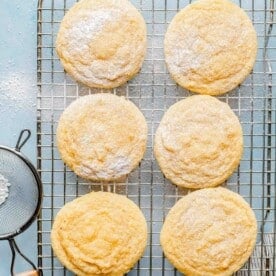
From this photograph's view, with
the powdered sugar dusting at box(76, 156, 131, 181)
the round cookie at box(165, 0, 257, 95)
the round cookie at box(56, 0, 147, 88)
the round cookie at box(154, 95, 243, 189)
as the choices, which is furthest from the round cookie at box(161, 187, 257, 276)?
the round cookie at box(56, 0, 147, 88)

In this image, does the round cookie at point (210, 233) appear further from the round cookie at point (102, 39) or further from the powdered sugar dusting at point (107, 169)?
the round cookie at point (102, 39)

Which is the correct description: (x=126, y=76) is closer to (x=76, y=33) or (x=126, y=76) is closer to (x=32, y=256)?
(x=76, y=33)

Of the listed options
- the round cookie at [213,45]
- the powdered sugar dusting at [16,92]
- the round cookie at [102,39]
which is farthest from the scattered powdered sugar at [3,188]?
the round cookie at [213,45]

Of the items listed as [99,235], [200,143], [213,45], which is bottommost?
[99,235]

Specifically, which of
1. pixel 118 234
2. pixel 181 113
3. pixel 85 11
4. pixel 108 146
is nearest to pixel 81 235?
pixel 118 234

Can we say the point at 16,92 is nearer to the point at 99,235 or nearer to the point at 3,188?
the point at 3,188

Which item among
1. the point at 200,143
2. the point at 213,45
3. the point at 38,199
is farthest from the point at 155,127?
the point at 38,199
